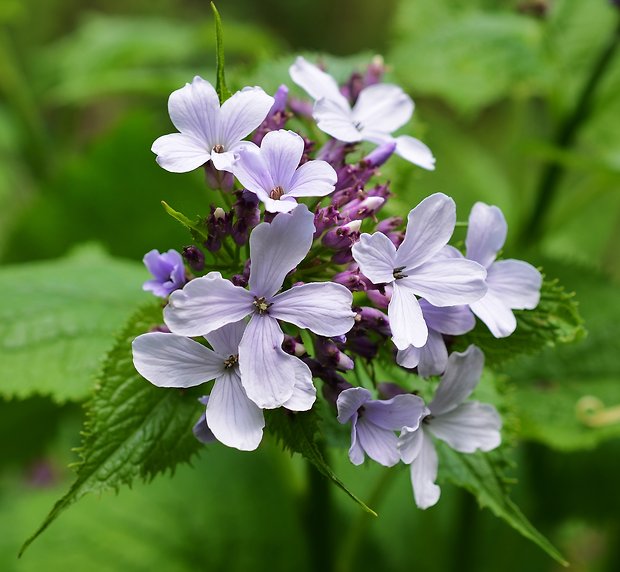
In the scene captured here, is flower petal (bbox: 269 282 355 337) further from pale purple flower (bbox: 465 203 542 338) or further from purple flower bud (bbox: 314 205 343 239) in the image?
pale purple flower (bbox: 465 203 542 338)

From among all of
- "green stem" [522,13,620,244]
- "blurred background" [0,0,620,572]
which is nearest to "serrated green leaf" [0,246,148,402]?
"blurred background" [0,0,620,572]

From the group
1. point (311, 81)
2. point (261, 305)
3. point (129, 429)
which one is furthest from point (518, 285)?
point (129, 429)

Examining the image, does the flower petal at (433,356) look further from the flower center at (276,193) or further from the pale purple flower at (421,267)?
the flower center at (276,193)

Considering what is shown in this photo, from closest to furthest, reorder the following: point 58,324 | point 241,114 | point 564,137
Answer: point 241,114
point 58,324
point 564,137

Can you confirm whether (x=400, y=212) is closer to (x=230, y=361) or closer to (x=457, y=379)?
(x=457, y=379)

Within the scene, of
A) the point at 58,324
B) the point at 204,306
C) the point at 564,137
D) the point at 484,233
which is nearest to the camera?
the point at 204,306

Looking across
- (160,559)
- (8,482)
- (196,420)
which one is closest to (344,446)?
(196,420)

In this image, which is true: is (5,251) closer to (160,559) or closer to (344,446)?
(160,559)
